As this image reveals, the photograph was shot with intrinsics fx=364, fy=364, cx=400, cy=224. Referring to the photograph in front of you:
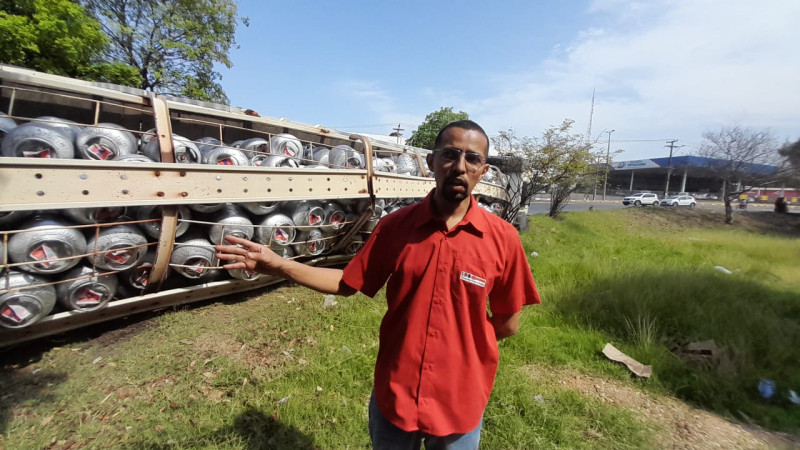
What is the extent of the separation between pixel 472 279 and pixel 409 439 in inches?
26.3

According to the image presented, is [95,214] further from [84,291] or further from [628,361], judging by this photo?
[628,361]

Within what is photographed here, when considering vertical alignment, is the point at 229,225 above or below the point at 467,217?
below

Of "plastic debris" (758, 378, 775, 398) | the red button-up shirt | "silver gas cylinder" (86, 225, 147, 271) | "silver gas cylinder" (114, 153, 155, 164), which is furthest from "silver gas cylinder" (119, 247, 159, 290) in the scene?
"plastic debris" (758, 378, 775, 398)

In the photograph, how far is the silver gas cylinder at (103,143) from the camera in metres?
2.93

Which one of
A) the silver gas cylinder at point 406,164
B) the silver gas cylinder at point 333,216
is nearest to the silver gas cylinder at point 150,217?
the silver gas cylinder at point 333,216

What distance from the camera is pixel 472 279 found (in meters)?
1.41

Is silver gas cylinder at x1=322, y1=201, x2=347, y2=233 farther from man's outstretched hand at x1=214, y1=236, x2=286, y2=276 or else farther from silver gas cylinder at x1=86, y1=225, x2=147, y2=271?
man's outstretched hand at x1=214, y1=236, x2=286, y2=276

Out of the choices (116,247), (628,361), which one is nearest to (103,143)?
(116,247)

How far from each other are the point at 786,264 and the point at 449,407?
1048 centimetres

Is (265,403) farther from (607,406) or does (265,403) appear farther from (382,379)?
(607,406)

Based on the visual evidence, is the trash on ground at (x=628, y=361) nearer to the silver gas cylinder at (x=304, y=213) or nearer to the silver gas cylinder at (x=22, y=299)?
the silver gas cylinder at (x=304, y=213)

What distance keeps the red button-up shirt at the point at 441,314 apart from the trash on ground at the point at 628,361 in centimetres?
281

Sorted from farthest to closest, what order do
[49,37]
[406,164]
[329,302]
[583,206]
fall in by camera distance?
[583,206] → [49,37] → [406,164] → [329,302]

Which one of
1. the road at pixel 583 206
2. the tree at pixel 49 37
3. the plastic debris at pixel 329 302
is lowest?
the road at pixel 583 206
